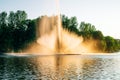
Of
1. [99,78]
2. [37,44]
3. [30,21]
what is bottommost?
[99,78]

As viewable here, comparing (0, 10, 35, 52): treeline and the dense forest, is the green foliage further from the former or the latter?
(0, 10, 35, 52): treeline

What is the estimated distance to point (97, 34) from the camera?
513 feet

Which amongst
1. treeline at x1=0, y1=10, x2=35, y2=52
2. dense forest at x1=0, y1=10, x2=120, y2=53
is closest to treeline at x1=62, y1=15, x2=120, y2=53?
dense forest at x1=0, y1=10, x2=120, y2=53

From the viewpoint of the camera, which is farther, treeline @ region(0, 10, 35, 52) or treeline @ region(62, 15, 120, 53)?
treeline @ region(62, 15, 120, 53)

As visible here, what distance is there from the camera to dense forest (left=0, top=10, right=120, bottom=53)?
5285 inches

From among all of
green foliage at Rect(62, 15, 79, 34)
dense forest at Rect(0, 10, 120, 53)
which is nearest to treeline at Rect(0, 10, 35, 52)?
dense forest at Rect(0, 10, 120, 53)

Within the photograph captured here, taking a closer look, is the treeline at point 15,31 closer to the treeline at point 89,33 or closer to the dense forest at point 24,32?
the dense forest at point 24,32

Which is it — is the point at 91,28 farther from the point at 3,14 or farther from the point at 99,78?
the point at 99,78

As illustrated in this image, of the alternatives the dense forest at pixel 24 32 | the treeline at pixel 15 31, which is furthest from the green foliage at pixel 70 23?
the treeline at pixel 15 31

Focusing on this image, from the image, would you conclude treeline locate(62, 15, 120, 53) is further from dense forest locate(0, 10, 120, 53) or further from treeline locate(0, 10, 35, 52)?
treeline locate(0, 10, 35, 52)

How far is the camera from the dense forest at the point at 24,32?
13425 centimetres

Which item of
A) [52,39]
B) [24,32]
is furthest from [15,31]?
[52,39]

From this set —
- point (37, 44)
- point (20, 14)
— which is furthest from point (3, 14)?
point (37, 44)

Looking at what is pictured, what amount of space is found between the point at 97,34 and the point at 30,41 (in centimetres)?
3824
